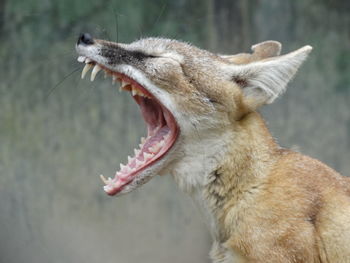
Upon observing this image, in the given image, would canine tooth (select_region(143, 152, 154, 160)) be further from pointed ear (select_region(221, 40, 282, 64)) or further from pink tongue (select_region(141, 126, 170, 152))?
pointed ear (select_region(221, 40, 282, 64))

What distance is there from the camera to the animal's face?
4.46m

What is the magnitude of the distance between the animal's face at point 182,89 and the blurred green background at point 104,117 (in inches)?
103

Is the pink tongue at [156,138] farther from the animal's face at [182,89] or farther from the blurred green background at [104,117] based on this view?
the blurred green background at [104,117]

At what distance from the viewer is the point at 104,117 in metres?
7.41

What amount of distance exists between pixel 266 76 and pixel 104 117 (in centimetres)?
317

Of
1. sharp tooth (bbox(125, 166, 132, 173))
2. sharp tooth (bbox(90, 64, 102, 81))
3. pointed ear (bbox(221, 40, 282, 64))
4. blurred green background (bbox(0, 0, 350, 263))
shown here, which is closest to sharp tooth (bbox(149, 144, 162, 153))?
sharp tooth (bbox(125, 166, 132, 173))

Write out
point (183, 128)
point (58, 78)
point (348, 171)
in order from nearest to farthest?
point (183, 128) → point (58, 78) → point (348, 171)

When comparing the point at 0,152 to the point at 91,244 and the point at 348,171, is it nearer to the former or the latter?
the point at 91,244

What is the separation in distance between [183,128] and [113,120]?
3022 mm

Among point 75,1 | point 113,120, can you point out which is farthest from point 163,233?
point 75,1

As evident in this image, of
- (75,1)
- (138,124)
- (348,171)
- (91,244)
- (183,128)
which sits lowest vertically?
(348,171)

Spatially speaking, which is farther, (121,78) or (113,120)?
(113,120)

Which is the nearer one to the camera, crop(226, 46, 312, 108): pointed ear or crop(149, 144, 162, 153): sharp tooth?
crop(226, 46, 312, 108): pointed ear

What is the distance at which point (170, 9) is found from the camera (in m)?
7.46
